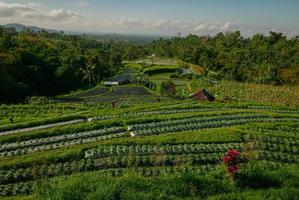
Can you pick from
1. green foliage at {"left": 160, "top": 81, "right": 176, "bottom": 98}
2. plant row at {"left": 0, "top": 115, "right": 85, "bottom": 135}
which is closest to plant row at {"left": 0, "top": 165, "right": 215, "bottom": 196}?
plant row at {"left": 0, "top": 115, "right": 85, "bottom": 135}

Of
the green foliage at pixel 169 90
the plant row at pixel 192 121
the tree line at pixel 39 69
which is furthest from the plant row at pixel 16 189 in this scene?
the tree line at pixel 39 69

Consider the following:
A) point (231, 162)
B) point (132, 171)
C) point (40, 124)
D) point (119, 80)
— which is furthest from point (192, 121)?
point (119, 80)

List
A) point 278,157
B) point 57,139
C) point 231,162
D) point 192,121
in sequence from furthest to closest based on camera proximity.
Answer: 1. point 192,121
2. point 57,139
3. point 278,157
4. point 231,162

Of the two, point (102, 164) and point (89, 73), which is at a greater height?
point (102, 164)

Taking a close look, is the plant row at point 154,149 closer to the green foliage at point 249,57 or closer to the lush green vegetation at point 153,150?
the lush green vegetation at point 153,150

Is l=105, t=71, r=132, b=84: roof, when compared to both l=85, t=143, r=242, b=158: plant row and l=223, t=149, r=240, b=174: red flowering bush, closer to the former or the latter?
l=85, t=143, r=242, b=158: plant row

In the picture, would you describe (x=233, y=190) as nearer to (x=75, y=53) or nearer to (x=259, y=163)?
(x=259, y=163)

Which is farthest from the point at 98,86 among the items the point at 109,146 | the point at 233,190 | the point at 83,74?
the point at 233,190

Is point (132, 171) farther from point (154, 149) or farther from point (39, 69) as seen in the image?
point (39, 69)
